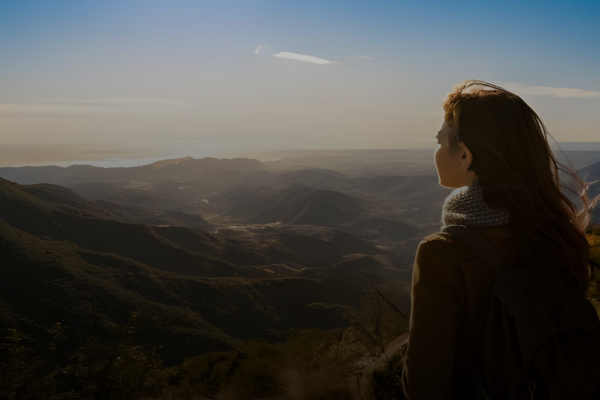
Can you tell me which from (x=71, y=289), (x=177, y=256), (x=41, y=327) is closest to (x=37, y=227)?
(x=177, y=256)

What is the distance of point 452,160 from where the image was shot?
1.91m

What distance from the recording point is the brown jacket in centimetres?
169

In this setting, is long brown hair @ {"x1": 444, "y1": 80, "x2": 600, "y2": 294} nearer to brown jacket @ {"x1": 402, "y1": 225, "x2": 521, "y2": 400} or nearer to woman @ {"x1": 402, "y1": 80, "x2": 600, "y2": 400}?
woman @ {"x1": 402, "y1": 80, "x2": 600, "y2": 400}

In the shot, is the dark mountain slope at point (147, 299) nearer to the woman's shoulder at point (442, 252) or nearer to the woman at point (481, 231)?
the woman at point (481, 231)

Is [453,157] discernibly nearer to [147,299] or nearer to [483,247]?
[483,247]

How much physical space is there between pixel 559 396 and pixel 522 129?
1088mm

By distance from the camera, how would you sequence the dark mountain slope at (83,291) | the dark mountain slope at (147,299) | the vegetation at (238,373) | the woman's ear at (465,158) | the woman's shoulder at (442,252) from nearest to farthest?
the woman's shoulder at (442,252) → the woman's ear at (465,158) → the vegetation at (238,373) → the dark mountain slope at (147,299) → the dark mountain slope at (83,291)

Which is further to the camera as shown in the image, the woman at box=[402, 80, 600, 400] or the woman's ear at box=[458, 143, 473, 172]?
the woman's ear at box=[458, 143, 473, 172]

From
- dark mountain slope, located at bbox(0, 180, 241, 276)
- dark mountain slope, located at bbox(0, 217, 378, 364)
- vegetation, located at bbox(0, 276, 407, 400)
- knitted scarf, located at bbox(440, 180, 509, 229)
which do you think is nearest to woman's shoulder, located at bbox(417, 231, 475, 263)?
knitted scarf, located at bbox(440, 180, 509, 229)

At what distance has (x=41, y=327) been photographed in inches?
1475

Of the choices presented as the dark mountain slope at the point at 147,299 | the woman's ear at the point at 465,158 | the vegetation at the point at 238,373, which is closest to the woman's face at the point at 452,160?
the woman's ear at the point at 465,158

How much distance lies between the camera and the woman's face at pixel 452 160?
185 cm

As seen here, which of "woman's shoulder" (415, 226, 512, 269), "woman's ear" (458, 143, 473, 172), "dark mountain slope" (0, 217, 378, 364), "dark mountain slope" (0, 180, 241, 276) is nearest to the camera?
"woman's shoulder" (415, 226, 512, 269)

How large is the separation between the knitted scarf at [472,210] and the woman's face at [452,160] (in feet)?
0.18
